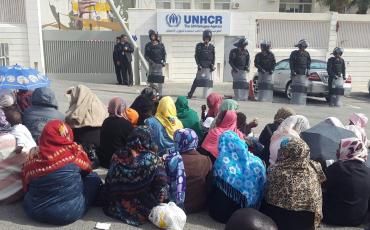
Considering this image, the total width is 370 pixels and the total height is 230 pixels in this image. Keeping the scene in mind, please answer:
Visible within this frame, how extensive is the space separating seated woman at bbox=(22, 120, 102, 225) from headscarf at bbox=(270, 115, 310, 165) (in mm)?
2244

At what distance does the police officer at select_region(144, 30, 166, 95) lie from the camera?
506 inches

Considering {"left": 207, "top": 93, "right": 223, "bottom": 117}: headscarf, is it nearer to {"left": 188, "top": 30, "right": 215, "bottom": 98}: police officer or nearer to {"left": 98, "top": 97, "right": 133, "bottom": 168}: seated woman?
{"left": 98, "top": 97, "right": 133, "bottom": 168}: seated woman

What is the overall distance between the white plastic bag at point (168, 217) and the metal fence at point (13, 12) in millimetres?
14603

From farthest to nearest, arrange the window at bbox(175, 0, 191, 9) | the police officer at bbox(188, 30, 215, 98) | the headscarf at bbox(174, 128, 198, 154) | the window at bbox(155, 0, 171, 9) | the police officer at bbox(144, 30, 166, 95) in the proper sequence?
the window at bbox(175, 0, 191, 9) < the window at bbox(155, 0, 171, 9) < the police officer at bbox(144, 30, 166, 95) < the police officer at bbox(188, 30, 215, 98) < the headscarf at bbox(174, 128, 198, 154)

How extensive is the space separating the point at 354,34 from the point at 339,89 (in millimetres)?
7367

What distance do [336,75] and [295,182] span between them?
30.9 ft

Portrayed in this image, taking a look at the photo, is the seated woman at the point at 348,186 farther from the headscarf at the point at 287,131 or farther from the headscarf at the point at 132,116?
the headscarf at the point at 132,116

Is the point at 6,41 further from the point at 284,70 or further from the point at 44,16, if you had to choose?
the point at 44,16

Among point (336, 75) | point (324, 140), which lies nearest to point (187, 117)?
point (324, 140)

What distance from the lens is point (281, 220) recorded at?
4.29 m

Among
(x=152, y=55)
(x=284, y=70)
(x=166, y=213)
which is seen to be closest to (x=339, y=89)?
(x=284, y=70)

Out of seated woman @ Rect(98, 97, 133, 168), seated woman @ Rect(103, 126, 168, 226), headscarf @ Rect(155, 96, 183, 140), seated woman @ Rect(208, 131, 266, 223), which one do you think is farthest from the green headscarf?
seated woman @ Rect(103, 126, 168, 226)

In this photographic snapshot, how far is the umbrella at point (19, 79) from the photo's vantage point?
6867 mm

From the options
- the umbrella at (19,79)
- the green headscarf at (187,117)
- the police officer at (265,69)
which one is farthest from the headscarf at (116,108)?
the police officer at (265,69)
